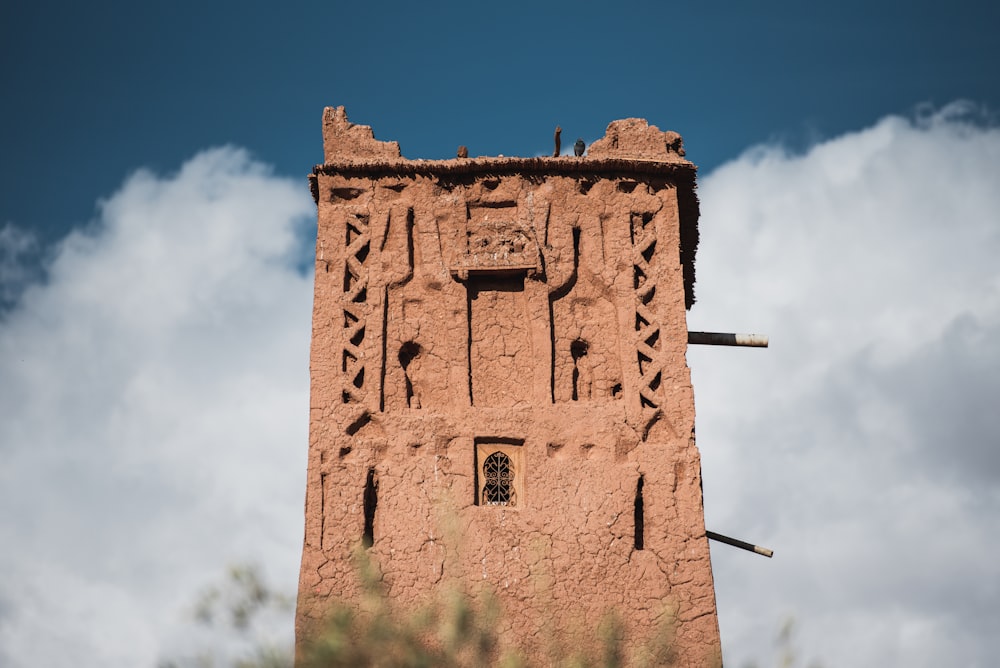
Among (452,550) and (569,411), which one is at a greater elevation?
(569,411)

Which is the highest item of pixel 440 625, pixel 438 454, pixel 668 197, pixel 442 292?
pixel 668 197

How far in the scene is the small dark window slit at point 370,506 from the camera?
12586mm

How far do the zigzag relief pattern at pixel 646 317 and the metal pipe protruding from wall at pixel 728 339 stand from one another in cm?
172

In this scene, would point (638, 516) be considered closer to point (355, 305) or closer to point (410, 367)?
point (410, 367)

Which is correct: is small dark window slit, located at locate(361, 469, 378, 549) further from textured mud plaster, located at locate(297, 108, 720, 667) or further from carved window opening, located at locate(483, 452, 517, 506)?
carved window opening, located at locate(483, 452, 517, 506)

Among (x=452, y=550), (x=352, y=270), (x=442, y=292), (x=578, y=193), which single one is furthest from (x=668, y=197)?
(x=452, y=550)

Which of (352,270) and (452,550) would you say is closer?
(452,550)

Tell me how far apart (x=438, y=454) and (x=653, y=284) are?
3.10 meters

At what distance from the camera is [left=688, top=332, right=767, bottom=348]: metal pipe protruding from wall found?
15.2 meters

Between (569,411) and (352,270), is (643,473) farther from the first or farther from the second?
(352,270)

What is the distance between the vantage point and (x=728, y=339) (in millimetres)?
15172

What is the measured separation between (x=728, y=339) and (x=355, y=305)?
4751mm

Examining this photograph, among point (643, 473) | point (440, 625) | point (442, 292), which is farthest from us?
point (442, 292)

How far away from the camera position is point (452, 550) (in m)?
12.5
